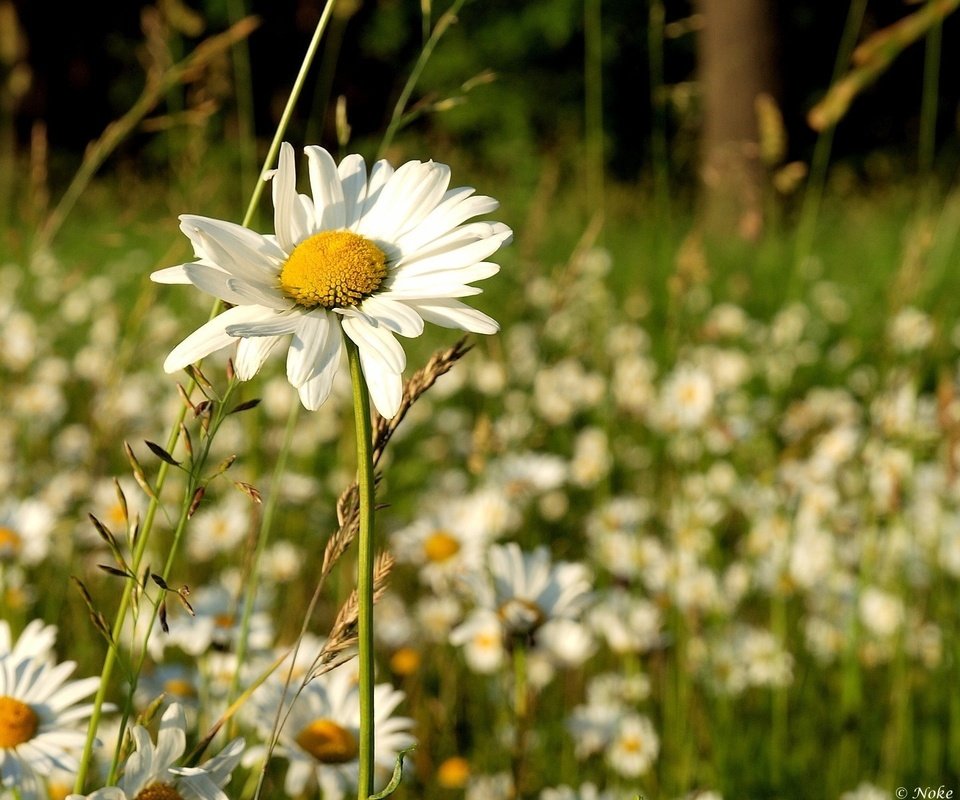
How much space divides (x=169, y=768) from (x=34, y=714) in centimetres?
25

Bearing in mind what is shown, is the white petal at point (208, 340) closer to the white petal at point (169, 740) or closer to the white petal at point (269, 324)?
the white petal at point (269, 324)

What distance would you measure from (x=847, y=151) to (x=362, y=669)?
701 inches

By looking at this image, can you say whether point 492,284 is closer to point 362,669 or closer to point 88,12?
point 362,669

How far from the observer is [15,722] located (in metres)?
0.85

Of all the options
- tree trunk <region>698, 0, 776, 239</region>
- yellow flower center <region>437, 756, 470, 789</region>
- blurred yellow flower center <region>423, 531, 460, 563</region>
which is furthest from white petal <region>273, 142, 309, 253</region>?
tree trunk <region>698, 0, 776, 239</region>

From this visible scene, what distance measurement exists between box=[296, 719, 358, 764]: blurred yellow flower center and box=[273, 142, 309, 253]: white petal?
49cm

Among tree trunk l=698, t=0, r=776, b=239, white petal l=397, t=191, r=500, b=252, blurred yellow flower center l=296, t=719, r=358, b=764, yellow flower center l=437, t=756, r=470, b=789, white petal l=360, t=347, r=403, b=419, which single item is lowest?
yellow flower center l=437, t=756, r=470, b=789

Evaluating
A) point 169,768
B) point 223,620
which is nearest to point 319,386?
point 169,768

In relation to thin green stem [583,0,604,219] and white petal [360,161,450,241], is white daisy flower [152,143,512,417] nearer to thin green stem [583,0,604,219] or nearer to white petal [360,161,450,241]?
white petal [360,161,450,241]

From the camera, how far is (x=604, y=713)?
1568 millimetres

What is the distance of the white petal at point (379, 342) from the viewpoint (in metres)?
0.63

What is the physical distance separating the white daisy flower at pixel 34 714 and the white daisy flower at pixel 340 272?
0.36m

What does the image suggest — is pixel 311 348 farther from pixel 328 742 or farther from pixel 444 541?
→ pixel 444 541

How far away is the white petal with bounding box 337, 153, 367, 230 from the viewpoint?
779mm
